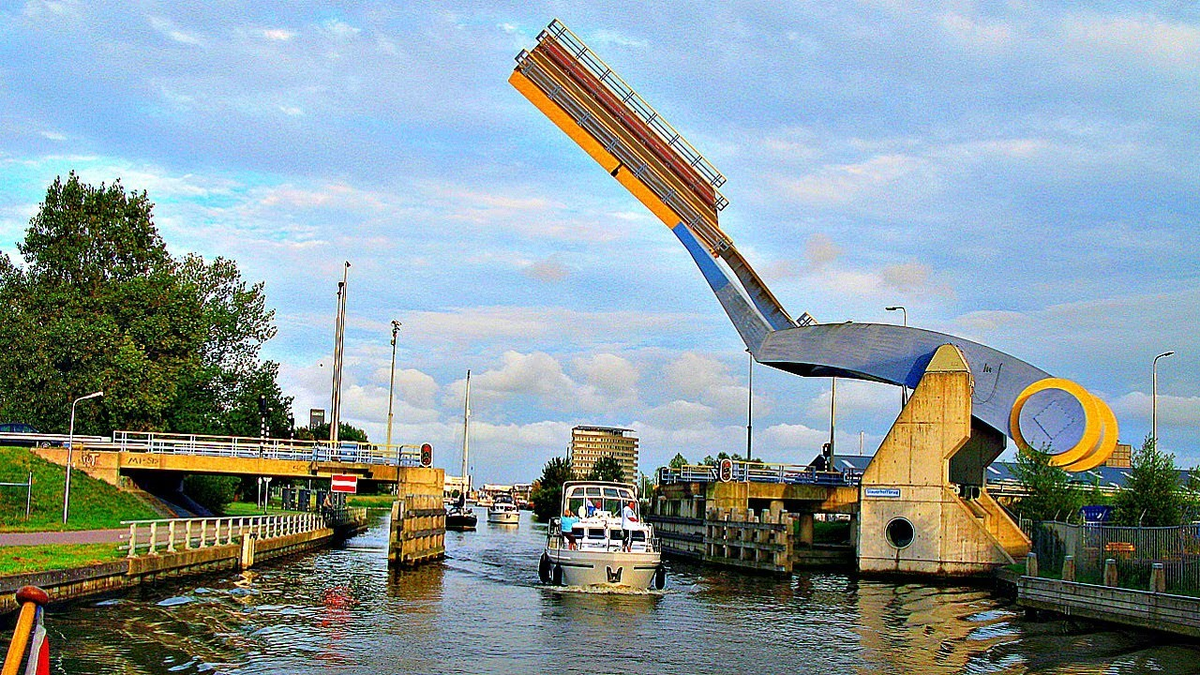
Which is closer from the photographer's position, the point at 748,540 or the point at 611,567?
the point at 611,567

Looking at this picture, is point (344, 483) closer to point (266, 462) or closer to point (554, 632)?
point (266, 462)

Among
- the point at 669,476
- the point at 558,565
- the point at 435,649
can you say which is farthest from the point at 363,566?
the point at 669,476

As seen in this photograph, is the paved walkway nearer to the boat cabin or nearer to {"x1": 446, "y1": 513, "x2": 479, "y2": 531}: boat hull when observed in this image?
the boat cabin

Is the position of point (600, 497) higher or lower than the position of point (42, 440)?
lower

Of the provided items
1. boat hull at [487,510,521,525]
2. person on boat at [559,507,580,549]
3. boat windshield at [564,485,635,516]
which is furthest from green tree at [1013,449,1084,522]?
boat hull at [487,510,521,525]

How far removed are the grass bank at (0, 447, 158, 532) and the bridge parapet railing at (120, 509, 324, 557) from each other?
3.89 metres

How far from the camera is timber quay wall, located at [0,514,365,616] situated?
26322 mm

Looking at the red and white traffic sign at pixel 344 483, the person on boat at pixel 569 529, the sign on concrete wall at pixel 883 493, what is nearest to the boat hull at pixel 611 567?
the person on boat at pixel 569 529

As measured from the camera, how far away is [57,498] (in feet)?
186

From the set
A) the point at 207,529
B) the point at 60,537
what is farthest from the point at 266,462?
the point at 60,537

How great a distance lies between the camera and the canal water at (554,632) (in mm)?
23656

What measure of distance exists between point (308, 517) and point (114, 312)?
1049 inches

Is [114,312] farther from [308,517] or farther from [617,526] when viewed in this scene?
[617,526]

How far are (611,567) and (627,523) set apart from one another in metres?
2.46
